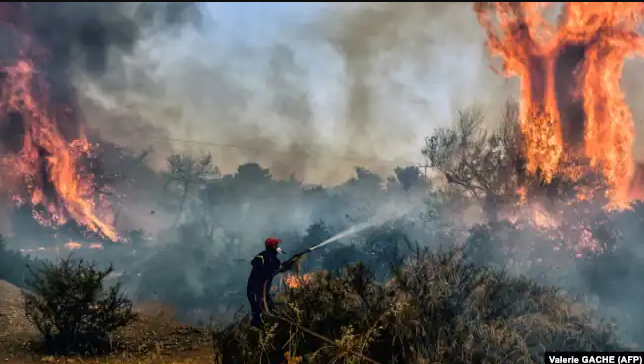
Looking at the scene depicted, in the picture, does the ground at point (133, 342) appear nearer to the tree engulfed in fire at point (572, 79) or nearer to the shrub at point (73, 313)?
the shrub at point (73, 313)

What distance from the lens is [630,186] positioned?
11914mm

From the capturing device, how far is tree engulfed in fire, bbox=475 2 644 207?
38.2ft

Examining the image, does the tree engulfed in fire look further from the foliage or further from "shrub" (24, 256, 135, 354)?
the foliage

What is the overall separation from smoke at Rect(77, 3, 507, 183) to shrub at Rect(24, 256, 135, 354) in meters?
8.45

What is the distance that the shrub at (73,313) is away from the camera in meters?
8.07

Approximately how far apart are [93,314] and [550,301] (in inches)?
309

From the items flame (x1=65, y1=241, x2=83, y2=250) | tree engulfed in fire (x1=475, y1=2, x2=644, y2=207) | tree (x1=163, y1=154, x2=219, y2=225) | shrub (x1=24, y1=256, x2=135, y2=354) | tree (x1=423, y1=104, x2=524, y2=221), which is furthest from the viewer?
tree (x1=163, y1=154, x2=219, y2=225)

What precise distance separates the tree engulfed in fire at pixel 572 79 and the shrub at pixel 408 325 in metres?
6.31

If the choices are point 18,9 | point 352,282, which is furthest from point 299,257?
point 18,9

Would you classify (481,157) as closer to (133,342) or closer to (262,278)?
(262,278)

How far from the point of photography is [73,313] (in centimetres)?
816

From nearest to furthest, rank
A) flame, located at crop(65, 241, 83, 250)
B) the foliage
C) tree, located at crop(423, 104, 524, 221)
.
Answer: tree, located at crop(423, 104, 524, 221)
the foliage
flame, located at crop(65, 241, 83, 250)

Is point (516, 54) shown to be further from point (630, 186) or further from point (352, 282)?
point (352, 282)

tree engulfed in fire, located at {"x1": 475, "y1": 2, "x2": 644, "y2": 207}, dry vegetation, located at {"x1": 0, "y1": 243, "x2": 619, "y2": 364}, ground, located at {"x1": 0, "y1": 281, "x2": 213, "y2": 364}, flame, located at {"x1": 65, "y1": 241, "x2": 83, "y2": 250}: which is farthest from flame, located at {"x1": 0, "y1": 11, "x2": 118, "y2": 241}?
tree engulfed in fire, located at {"x1": 475, "y1": 2, "x2": 644, "y2": 207}
